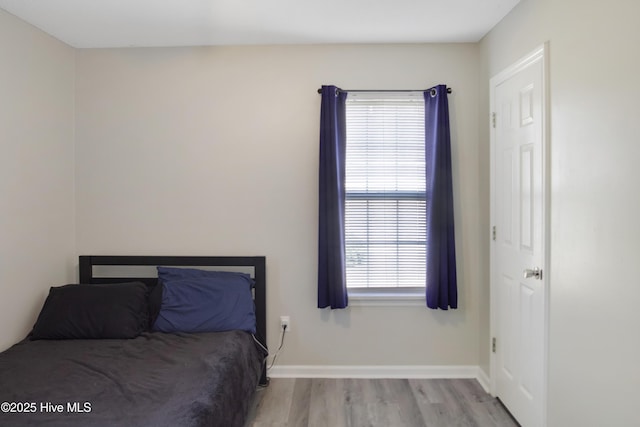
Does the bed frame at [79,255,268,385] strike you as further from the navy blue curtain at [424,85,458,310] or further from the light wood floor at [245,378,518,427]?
the navy blue curtain at [424,85,458,310]

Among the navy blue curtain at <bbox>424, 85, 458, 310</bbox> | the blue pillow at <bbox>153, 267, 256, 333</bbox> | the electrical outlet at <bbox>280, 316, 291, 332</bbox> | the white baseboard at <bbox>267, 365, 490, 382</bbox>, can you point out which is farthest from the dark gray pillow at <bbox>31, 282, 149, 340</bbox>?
the navy blue curtain at <bbox>424, 85, 458, 310</bbox>

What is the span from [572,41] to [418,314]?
1.95 metres

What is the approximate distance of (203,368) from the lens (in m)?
1.84

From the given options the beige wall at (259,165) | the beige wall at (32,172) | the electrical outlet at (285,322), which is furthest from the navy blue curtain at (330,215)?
the beige wall at (32,172)

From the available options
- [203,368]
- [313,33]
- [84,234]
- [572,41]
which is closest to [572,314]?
[572,41]

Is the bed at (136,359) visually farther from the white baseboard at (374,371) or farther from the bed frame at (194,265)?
the white baseboard at (374,371)

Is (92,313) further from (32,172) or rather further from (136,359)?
(32,172)

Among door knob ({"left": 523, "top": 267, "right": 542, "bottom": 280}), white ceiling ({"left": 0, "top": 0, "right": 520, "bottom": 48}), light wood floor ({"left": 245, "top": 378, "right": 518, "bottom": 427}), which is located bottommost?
light wood floor ({"left": 245, "top": 378, "right": 518, "bottom": 427})

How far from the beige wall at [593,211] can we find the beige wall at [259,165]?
0.92 metres

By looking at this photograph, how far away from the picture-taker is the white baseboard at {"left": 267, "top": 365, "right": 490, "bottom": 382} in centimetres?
269

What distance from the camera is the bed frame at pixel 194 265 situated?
263 cm

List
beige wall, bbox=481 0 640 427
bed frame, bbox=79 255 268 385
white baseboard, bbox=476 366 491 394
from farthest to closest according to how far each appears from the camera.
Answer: bed frame, bbox=79 255 268 385 < white baseboard, bbox=476 366 491 394 < beige wall, bbox=481 0 640 427

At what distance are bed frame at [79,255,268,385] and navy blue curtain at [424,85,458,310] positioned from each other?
1244mm

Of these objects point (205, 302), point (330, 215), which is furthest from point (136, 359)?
point (330, 215)
